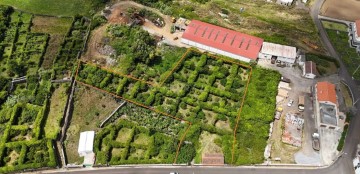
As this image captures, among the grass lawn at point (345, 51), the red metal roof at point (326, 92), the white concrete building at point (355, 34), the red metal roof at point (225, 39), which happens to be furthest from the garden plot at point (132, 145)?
the white concrete building at point (355, 34)

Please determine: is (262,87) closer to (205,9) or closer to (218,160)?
(218,160)

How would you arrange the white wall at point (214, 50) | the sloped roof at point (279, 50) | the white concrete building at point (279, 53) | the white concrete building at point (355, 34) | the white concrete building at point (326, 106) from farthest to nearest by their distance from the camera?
the white concrete building at point (355, 34), the white wall at point (214, 50), the sloped roof at point (279, 50), the white concrete building at point (279, 53), the white concrete building at point (326, 106)

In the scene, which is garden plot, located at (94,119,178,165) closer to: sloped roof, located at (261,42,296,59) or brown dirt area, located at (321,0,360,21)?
sloped roof, located at (261,42,296,59)

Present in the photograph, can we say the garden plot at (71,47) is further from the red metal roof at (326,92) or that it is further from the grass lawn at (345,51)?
the grass lawn at (345,51)

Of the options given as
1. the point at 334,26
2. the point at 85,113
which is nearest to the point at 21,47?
the point at 85,113

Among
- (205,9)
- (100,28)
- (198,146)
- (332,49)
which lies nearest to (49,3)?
(100,28)

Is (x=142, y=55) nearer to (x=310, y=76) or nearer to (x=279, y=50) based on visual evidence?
(x=279, y=50)
